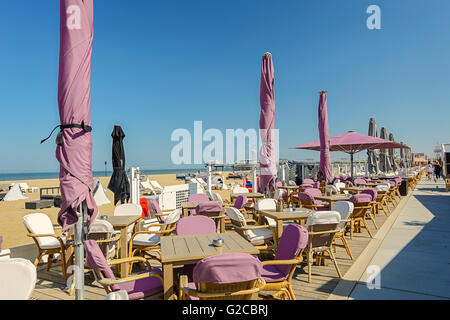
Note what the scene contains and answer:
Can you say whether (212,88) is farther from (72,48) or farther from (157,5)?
(72,48)

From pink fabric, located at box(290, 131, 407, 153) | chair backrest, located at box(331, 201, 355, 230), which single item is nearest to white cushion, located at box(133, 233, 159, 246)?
chair backrest, located at box(331, 201, 355, 230)

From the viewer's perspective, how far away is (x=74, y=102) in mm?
2172

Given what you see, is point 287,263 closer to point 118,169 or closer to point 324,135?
point 118,169

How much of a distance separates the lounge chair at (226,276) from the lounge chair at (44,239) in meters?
2.45

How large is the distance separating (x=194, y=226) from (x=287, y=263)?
134cm

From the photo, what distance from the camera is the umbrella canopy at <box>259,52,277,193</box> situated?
5098mm

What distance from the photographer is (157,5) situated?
435 inches

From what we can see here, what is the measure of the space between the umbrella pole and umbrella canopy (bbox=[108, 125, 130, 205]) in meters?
3.86

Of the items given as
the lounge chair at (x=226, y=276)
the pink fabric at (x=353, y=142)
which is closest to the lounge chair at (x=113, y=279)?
the lounge chair at (x=226, y=276)

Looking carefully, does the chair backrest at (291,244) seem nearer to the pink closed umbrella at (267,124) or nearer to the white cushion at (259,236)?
the white cushion at (259,236)

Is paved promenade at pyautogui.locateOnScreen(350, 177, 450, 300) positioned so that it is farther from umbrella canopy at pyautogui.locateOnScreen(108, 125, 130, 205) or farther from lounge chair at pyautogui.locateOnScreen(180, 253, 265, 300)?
umbrella canopy at pyautogui.locateOnScreen(108, 125, 130, 205)

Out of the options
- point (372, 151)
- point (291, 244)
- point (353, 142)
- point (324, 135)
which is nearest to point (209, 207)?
point (291, 244)

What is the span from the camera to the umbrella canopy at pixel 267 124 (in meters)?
5.10
